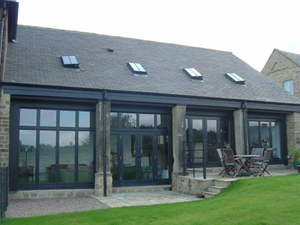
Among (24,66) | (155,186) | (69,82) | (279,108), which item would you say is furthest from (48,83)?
(279,108)

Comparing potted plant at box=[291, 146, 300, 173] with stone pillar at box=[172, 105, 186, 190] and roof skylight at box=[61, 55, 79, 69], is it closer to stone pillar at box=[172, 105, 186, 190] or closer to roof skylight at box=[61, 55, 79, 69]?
stone pillar at box=[172, 105, 186, 190]

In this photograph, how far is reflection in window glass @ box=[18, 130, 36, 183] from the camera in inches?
424

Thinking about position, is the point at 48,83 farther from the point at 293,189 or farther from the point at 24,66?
the point at 293,189

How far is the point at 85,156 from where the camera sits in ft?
38.5

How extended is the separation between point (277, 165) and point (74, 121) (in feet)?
31.7

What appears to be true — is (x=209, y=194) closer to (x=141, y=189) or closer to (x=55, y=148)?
(x=141, y=189)

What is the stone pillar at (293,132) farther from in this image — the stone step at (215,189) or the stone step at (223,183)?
the stone step at (215,189)

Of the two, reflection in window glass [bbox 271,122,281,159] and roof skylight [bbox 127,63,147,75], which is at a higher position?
roof skylight [bbox 127,63,147,75]

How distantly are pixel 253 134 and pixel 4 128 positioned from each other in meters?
10.6

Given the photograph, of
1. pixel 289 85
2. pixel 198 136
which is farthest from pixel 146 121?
pixel 289 85

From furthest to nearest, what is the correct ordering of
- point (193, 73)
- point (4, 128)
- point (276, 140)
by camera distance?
point (276, 140)
point (193, 73)
point (4, 128)

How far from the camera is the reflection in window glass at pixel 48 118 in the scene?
11.2 metres

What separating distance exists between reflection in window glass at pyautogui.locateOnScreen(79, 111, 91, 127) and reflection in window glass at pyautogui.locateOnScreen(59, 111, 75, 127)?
0.94 feet

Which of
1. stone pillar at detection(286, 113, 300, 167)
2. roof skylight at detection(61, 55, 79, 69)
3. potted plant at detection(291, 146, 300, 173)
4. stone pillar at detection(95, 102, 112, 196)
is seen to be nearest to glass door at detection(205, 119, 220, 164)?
potted plant at detection(291, 146, 300, 173)
